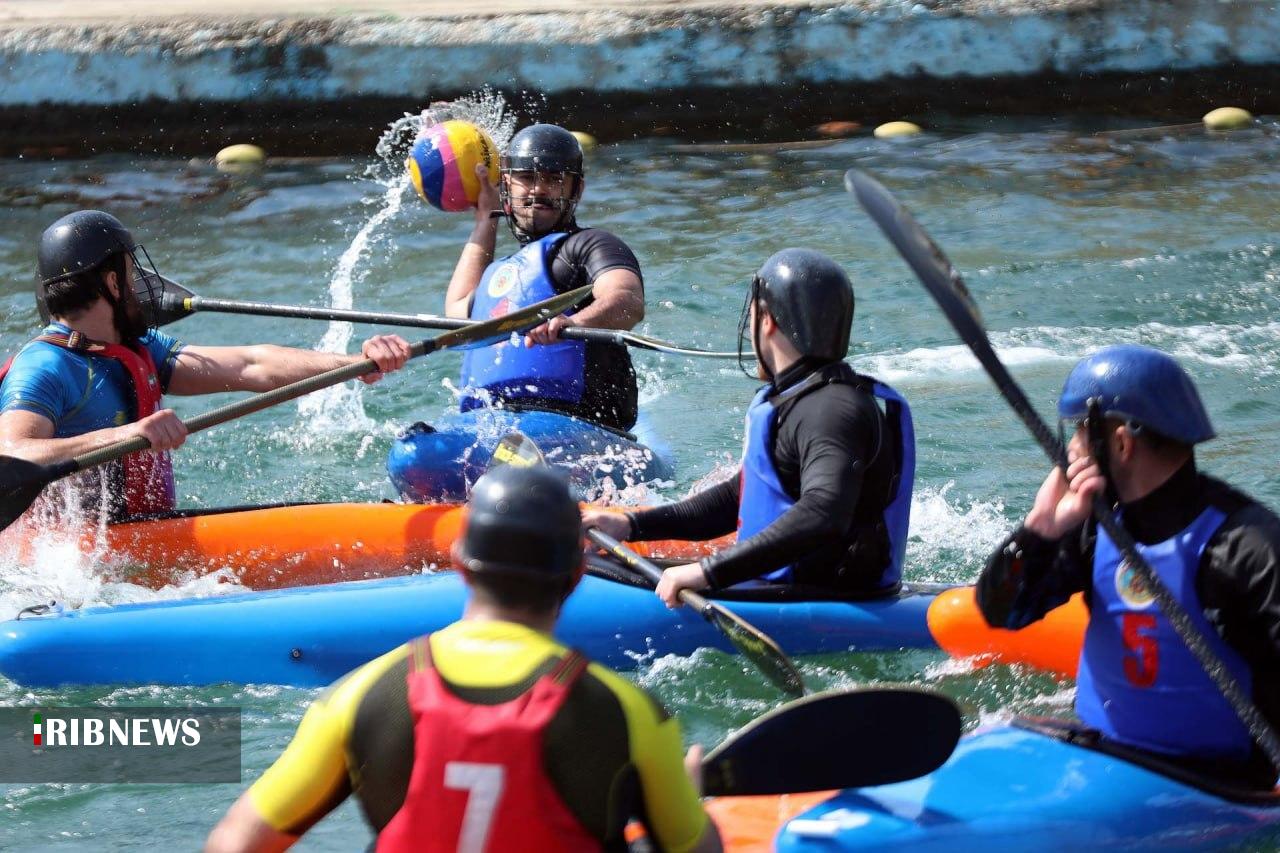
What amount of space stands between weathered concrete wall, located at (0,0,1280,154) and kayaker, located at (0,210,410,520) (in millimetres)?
7933

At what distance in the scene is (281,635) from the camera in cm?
460

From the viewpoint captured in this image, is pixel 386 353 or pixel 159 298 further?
pixel 159 298

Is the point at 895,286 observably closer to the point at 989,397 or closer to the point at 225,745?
the point at 989,397

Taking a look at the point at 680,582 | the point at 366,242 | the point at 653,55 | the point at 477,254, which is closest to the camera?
the point at 680,582

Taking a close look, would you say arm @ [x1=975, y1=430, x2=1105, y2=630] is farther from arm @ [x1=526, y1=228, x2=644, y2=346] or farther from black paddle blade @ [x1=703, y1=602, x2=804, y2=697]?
arm @ [x1=526, y1=228, x2=644, y2=346]

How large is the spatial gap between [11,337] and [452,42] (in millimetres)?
5102

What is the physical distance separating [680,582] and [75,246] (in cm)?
220

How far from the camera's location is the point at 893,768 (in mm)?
2963

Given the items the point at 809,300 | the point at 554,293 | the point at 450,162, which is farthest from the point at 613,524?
the point at 450,162

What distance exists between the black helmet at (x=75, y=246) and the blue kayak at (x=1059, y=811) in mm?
3009

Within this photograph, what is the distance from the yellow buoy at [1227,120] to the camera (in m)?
12.4

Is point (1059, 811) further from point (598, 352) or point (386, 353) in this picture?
point (598, 352)

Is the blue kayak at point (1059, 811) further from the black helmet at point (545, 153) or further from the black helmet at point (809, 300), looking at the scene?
the black helmet at point (545, 153)

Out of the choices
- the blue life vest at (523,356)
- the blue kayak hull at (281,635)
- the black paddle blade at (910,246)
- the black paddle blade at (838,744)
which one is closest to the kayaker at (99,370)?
the blue kayak hull at (281,635)
